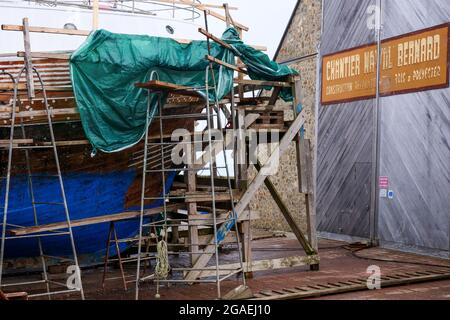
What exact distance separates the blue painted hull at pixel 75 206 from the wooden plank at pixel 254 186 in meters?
1.89

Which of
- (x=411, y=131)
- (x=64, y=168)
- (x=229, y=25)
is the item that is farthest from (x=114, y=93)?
(x=411, y=131)

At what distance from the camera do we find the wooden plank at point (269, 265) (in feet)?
30.8

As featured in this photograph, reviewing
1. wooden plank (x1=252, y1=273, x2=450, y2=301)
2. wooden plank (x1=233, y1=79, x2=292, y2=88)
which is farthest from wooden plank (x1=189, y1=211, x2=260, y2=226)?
wooden plank (x1=233, y1=79, x2=292, y2=88)

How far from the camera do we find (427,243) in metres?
11.7

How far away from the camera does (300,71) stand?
1548 centimetres

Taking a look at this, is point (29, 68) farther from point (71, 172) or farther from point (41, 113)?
point (71, 172)

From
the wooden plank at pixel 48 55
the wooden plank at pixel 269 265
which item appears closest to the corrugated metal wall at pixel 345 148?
the wooden plank at pixel 269 265

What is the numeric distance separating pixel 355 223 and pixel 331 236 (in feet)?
2.99

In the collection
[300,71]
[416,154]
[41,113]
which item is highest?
[300,71]

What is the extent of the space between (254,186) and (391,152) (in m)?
3.92

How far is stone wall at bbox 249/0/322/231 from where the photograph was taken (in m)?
14.8

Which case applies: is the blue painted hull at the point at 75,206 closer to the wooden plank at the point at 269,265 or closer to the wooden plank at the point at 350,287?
the wooden plank at the point at 269,265

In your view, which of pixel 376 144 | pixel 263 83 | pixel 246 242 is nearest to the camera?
pixel 246 242

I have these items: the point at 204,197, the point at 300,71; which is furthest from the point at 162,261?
the point at 300,71
